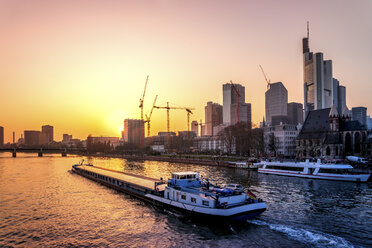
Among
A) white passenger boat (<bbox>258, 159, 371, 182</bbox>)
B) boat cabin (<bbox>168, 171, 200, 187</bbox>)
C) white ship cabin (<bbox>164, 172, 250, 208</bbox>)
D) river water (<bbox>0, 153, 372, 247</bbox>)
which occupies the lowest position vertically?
river water (<bbox>0, 153, 372, 247</bbox>)

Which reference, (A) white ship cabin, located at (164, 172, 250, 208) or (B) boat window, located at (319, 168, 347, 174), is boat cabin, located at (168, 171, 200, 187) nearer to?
(A) white ship cabin, located at (164, 172, 250, 208)

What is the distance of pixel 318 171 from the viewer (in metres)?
82.6

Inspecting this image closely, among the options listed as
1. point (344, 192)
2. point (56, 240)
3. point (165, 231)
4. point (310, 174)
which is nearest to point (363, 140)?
point (310, 174)

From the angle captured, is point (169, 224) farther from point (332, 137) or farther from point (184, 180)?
point (332, 137)

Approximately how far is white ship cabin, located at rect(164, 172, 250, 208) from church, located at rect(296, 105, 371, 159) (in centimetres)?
10584

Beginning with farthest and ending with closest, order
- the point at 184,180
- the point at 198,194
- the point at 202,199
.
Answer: the point at 184,180
the point at 198,194
the point at 202,199

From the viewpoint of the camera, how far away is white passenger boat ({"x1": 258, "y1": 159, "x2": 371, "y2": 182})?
7575cm

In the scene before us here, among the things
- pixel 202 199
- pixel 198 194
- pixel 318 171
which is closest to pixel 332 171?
pixel 318 171

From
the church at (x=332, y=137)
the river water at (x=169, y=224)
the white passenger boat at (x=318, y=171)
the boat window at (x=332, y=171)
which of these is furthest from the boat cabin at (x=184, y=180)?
the church at (x=332, y=137)

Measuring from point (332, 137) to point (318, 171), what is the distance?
212 feet

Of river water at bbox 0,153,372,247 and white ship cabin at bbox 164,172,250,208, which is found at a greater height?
white ship cabin at bbox 164,172,250,208

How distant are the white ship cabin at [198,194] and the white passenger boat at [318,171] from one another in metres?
50.0

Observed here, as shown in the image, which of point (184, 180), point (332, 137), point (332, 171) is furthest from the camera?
point (332, 137)

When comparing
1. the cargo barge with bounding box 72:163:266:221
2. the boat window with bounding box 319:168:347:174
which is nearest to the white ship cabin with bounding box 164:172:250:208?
the cargo barge with bounding box 72:163:266:221
